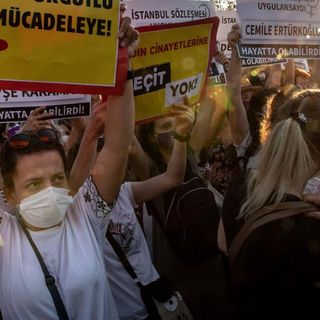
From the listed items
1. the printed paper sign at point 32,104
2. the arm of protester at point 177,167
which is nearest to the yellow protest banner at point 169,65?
the arm of protester at point 177,167

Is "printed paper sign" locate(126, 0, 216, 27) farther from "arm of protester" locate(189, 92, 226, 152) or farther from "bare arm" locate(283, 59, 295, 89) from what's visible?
"bare arm" locate(283, 59, 295, 89)

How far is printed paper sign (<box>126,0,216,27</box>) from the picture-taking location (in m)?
3.73

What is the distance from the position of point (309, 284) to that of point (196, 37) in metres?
1.82

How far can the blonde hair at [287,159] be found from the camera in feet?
6.44

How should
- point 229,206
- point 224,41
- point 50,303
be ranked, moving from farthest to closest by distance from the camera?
point 224,41, point 229,206, point 50,303

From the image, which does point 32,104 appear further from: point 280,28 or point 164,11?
point 280,28

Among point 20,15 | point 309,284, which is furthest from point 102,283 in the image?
point 20,15

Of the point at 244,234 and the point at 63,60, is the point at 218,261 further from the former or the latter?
the point at 63,60

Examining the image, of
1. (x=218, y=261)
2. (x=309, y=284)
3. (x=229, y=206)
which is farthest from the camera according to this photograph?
(x=218, y=261)

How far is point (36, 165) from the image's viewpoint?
2.12m

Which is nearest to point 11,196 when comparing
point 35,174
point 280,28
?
point 35,174

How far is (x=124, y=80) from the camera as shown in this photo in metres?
2.10

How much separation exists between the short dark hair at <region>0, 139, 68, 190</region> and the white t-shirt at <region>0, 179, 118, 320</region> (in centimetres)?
17

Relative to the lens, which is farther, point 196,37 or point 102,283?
point 196,37
